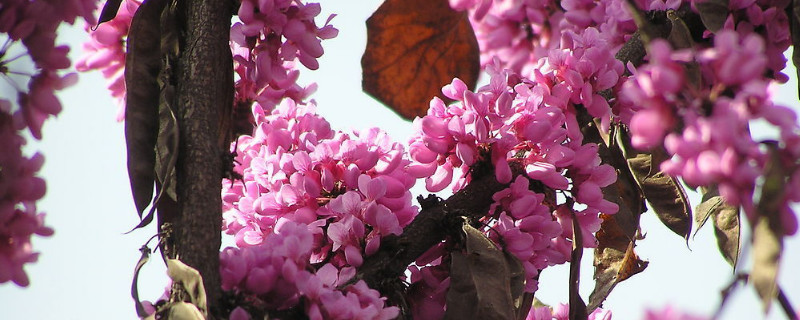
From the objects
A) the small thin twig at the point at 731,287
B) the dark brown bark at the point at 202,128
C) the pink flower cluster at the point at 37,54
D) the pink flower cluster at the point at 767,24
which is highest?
the pink flower cluster at the point at 37,54

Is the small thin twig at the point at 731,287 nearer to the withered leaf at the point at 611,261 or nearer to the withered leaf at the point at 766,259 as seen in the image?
the withered leaf at the point at 766,259

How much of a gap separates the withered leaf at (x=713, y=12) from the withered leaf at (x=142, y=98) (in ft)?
2.30

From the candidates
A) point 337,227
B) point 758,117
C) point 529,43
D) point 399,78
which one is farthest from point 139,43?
point 758,117

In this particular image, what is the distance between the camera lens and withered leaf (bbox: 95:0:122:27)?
1.18m

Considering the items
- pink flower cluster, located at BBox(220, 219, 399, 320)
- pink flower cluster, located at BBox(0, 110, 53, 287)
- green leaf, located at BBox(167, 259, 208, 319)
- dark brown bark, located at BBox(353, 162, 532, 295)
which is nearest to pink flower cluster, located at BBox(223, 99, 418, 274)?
dark brown bark, located at BBox(353, 162, 532, 295)

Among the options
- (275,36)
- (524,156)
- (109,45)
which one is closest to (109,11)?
(109,45)

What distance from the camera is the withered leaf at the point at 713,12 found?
119 centimetres

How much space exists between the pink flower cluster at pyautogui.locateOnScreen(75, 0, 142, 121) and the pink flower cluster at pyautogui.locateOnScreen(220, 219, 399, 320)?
443 millimetres

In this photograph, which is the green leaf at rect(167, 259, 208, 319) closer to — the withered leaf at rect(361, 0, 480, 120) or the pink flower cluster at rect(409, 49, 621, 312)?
the pink flower cluster at rect(409, 49, 621, 312)

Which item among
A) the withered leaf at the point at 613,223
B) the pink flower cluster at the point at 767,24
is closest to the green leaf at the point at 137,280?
the withered leaf at the point at 613,223

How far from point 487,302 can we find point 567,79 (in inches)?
13.6

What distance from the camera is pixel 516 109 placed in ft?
4.05

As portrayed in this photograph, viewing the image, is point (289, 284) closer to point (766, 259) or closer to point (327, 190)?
point (327, 190)

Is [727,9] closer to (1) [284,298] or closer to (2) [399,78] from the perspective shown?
(2) [399,78]
